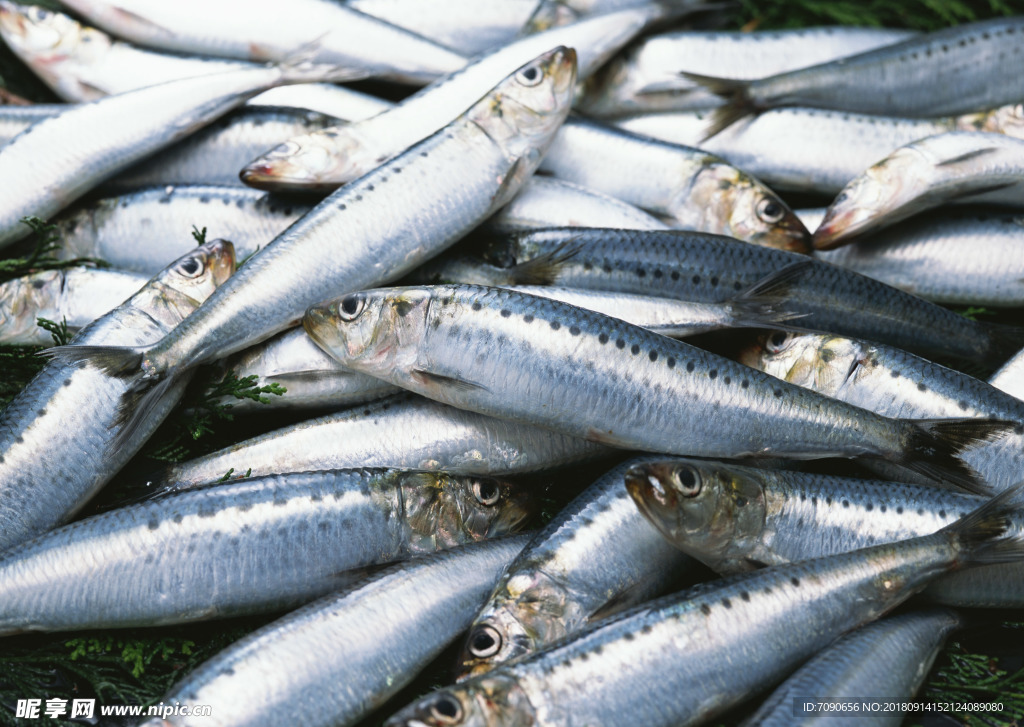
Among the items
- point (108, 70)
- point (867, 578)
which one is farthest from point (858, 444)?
Result: point (108, 70)

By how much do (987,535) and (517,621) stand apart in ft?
5.27

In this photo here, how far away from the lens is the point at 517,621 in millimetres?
2590

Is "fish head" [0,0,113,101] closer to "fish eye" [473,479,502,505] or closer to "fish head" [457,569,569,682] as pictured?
"fish eye" [473,479,502,505]

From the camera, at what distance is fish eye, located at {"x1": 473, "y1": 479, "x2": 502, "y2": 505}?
3020 millimetres

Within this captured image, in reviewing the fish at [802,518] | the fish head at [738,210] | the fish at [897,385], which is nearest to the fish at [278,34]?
the fish head at [738,210]

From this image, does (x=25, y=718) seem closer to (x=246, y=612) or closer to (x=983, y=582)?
(x=246, y=612)

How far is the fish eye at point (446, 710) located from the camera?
7.17 feet

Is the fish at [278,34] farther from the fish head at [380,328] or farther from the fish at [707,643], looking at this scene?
the fish at [707,643]

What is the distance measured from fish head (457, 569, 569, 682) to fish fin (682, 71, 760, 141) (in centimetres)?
288

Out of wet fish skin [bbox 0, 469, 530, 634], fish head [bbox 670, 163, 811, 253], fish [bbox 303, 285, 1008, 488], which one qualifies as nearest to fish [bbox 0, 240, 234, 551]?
wet fish skin [bbox 0, 469, 530, 634]

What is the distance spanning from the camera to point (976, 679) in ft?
9.42

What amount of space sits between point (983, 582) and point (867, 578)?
591mm

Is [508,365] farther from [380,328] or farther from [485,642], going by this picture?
[485,642]

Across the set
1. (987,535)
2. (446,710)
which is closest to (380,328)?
(446,710)
